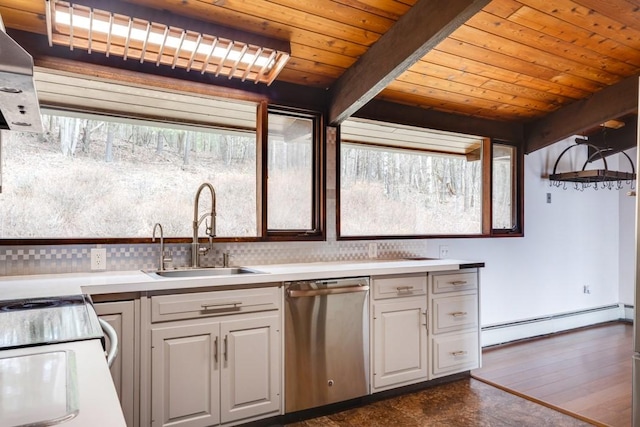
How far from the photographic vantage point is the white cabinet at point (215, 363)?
2125 mm

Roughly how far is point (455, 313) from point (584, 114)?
2251 mm

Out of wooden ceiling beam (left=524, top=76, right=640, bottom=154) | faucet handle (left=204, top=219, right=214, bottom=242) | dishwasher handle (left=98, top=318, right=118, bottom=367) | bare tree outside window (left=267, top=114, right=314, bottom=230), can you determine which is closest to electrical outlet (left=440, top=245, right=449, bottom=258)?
bare tree outside window (left=267, top=114, right=314, bottom=230)

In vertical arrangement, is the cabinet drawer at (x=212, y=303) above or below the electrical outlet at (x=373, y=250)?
below

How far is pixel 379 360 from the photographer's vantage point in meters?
2.80

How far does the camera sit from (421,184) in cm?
405

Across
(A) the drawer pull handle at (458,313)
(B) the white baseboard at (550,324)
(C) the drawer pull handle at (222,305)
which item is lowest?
(B) the white baseboard at (550,324)

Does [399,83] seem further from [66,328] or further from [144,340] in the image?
[66,328]

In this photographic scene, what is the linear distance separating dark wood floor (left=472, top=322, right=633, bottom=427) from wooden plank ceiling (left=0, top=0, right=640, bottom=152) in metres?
2.06

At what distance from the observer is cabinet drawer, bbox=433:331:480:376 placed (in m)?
3.05

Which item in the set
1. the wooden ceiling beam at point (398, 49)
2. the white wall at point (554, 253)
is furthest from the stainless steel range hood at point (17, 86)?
the white wall at point (554, 253)

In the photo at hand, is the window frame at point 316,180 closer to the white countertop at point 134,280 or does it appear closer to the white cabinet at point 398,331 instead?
the white countertop at point 134,280

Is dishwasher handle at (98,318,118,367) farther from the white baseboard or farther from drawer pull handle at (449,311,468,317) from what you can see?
the white baseboard

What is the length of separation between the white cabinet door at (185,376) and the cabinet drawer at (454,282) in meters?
1.61

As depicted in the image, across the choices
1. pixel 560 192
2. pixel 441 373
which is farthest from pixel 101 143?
pixel 560 192
